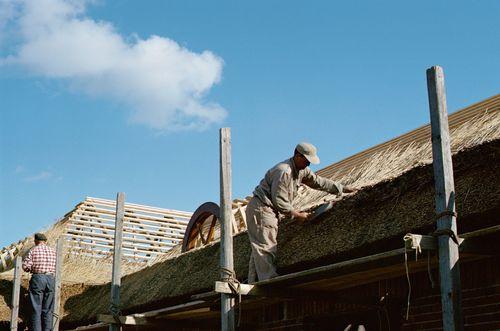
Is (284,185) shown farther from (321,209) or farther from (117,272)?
(117,272)

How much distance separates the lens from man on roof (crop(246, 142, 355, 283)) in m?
8.49

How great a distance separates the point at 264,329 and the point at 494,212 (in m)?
4.05

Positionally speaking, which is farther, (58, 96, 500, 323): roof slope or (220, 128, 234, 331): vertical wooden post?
(220, 128, 234, 331): vertical wooden post

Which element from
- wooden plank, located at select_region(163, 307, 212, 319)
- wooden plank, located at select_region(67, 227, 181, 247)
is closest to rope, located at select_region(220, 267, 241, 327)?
wooden plank, located at select_region(163, 307, 212, 319)

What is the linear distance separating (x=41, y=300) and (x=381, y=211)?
6.38 metres

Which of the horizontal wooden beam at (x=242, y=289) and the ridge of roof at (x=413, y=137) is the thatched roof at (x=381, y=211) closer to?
the ridge of roof at (x=413, y=137)

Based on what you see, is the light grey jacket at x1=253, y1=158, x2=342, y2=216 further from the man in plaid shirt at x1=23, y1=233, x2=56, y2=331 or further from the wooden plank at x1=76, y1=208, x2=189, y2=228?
the wooden plank at x1=76, y1=208, x2=189, y2=228

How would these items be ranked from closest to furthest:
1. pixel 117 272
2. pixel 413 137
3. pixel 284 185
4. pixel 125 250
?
pixel 284 185 < pixel 413 137 < pixel 117 272 < pixel 125 250

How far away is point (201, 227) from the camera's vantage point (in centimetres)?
1323

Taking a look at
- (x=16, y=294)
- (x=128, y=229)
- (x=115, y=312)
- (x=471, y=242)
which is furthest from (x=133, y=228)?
(x=471, y=242)

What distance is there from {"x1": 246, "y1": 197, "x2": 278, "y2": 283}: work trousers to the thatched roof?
14 cm

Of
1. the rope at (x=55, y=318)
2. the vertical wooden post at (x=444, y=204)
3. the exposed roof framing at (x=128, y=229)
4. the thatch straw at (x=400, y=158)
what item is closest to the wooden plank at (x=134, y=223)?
the exposed roof framing at (x=128, y=229)

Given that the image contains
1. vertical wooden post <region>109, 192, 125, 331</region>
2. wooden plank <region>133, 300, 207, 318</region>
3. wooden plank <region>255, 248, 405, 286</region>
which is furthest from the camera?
vertical wooden post <region>109, 192, 125, 331</region>

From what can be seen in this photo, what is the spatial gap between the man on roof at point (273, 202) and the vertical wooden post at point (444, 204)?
2116mm
